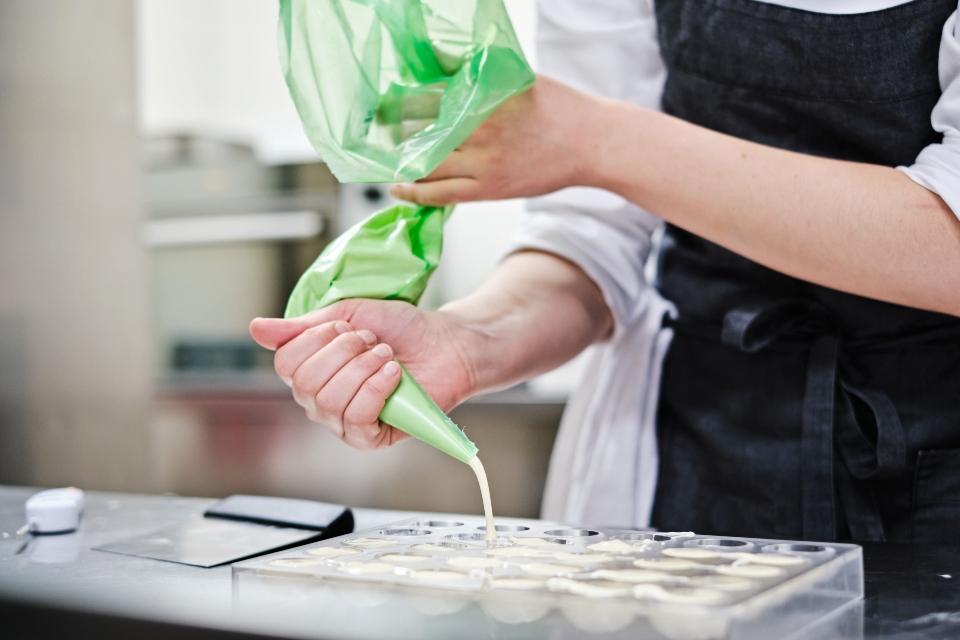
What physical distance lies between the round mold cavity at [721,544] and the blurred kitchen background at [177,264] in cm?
86

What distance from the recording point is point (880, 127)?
857 mm

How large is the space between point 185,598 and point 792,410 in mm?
605

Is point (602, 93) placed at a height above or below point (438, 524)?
above

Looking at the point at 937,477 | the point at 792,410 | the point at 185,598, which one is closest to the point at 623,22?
the point at 792,410

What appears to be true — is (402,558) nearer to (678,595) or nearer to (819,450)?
(678,595)

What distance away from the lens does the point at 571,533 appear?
0.66m

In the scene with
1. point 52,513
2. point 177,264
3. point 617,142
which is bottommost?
point 177,264

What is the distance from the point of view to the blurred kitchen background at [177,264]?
1.72 meters

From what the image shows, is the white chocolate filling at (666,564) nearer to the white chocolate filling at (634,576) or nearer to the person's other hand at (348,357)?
the white chocolate filling at (634,576)

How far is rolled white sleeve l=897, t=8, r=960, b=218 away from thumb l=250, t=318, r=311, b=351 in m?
0.50

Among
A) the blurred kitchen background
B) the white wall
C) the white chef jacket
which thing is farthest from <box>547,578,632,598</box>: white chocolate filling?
the white wall

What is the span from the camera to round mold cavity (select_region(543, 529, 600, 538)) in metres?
0.65

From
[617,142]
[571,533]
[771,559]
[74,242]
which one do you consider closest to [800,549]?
[771,559]

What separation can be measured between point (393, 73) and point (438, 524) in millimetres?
367
